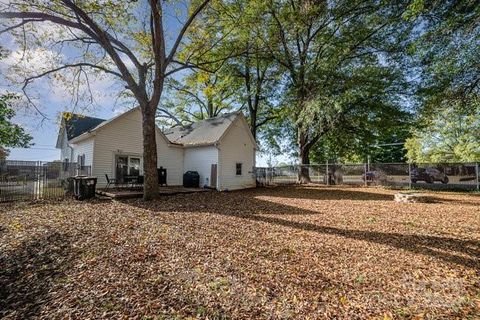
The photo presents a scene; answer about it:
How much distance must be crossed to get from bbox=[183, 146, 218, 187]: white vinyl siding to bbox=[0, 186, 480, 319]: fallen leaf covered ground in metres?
8.86

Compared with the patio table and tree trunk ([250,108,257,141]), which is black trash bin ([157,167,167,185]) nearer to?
the patio table

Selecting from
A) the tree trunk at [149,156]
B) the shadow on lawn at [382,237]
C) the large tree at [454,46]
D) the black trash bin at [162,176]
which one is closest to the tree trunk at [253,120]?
the black trash bin at [162,176]

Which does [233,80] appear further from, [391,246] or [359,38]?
[391,246]

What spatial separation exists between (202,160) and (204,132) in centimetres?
239

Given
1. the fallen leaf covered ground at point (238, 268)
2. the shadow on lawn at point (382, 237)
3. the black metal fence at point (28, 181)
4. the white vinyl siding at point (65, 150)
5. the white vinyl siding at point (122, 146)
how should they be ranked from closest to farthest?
the fallen leaf covered ground at point (238, 268) → the shadow on lawn at point (382, 237) → the black metal fence at point (28, 181) → the white vinyl siding at point (122, 146) → the white vinyl siding at point (65, 150)

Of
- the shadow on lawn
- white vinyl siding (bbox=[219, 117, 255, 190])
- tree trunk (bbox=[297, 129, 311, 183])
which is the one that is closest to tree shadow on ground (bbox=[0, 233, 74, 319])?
Result: the shadow on lawn

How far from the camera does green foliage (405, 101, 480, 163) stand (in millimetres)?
22078

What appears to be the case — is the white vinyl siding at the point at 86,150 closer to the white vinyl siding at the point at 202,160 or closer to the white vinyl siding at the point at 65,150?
the white vinyl siding at the point at 65,150

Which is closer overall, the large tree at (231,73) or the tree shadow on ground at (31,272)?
the tree shadow on ground at (31,272)

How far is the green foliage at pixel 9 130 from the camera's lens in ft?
50.9

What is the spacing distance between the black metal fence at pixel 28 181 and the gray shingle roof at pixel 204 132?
311 inches

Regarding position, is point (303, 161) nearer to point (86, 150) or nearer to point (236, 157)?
point (236, 157)

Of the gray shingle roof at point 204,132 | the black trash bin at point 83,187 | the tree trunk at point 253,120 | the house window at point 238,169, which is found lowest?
the black trash bin at point 83,187

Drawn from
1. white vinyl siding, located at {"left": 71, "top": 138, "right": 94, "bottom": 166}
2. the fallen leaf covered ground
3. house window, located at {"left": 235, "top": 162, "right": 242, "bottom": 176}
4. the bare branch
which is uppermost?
the bare branch
